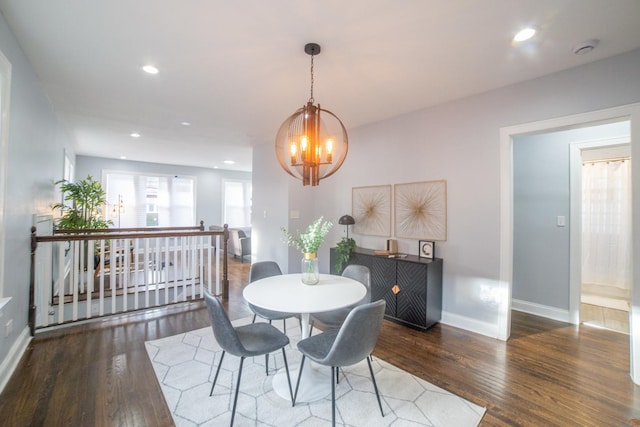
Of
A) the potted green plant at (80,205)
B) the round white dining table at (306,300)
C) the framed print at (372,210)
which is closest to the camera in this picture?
the round white dining table at (306,300)

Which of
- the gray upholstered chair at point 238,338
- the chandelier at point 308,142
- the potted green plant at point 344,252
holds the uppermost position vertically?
the chandelier at point 308,142

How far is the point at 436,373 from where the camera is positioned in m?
2.25

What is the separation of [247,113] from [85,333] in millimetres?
3098

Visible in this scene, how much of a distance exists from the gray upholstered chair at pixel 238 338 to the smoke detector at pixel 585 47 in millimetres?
3087

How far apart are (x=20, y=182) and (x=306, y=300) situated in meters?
2.70

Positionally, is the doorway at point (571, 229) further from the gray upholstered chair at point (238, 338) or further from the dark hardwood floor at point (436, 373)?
the gray upholstered chair at point (238, 338)


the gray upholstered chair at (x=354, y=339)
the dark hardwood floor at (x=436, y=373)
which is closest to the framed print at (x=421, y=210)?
the dark hardwood floor at (x=436, y=373)

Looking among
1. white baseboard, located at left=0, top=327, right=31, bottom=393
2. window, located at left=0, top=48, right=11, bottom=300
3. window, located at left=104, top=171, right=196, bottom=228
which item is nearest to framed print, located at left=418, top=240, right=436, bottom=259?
window, located at left=0, top=48, right=11, bottom=300

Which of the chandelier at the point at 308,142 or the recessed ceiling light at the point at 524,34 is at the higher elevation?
the recessed ceiling light at the point at 524,34

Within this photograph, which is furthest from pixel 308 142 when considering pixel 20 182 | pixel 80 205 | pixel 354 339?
pixel 80 205

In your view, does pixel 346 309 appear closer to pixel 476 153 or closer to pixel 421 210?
pixel 421 210

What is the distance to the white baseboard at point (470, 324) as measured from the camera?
2.91 m

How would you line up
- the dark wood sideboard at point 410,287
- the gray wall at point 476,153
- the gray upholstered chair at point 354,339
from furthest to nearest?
the dark wood sideboard at point 410,287
the gray wall at point 476,153
the gray upholstered chair at point 354,339

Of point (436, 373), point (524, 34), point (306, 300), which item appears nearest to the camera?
point (306, 300)
